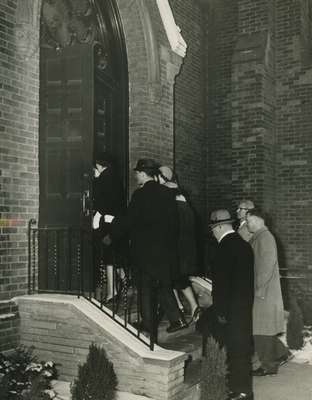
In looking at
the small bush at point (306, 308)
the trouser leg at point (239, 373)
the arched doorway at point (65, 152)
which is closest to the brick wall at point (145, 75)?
the arched doorway at point (65, 152)

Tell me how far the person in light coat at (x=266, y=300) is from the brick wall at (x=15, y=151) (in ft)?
8.49

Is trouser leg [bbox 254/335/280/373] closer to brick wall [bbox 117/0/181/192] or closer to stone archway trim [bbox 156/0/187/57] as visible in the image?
brick wall [bbox 117/0/181/192]

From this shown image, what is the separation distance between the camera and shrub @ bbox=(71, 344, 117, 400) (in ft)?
14.1

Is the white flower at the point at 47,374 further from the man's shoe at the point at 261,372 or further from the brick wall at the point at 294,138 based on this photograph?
the brick wall at the point at 294,138

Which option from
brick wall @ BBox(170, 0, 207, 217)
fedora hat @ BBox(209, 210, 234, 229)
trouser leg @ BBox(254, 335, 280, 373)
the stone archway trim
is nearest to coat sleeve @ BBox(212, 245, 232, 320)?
fedora hat @ BBox(209, 210, 234, 229)

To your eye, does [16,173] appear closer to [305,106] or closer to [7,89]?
[7,89]

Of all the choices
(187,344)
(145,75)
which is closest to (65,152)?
(145,75)

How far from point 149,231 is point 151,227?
49 mm

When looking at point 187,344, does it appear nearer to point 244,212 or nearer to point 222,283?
point 222,283

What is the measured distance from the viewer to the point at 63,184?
6.12m

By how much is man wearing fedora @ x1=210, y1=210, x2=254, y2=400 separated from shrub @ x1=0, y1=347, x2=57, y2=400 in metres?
1.66

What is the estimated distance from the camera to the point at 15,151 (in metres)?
5.57

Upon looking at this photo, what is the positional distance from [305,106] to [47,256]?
6718mm

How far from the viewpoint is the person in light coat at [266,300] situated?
5.94 metres
